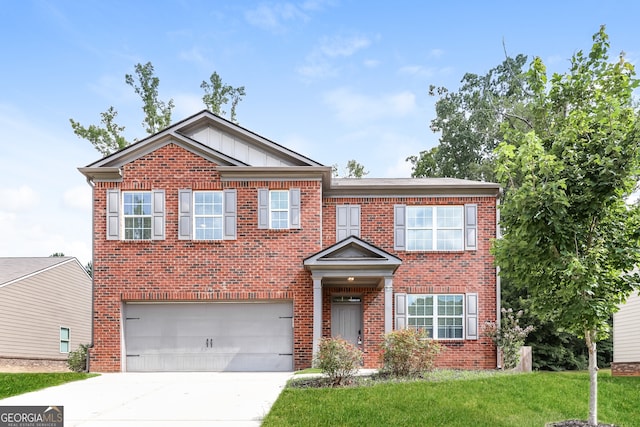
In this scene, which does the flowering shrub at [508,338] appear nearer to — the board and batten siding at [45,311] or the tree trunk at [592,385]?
the tree trunk at [592,385]

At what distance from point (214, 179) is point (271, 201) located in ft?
5.81

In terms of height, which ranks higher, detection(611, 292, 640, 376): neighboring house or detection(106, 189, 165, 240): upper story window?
detection(106, 189, 165, 240): upper story window

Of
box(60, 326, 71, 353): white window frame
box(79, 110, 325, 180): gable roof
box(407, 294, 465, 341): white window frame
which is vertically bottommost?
box(60, 326, 71, 353): white window frame

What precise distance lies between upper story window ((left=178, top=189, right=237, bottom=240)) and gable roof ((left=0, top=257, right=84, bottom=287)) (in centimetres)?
941

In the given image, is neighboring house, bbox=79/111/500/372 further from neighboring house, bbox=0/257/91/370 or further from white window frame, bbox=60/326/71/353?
white window frame, bbox=60/326/71/353

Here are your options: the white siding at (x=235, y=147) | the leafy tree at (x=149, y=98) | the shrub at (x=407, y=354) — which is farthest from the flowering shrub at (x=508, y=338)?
the leafy tree at (x=149, y=98)

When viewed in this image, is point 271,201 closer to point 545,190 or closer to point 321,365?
point 321,365

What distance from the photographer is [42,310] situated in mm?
23938

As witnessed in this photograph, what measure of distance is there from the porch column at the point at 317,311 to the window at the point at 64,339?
47.1 ft

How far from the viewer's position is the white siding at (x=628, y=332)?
744 inches

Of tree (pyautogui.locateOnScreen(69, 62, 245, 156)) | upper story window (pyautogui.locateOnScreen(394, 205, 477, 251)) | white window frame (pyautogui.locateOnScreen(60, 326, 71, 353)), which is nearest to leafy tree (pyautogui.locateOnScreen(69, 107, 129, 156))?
tree (pyautogui.locateOnScreen(69, 62, 245, 156))

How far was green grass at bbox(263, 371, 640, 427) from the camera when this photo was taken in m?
8.96

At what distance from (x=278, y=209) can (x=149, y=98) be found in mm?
18656

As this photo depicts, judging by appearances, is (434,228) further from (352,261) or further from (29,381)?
(29,381)
